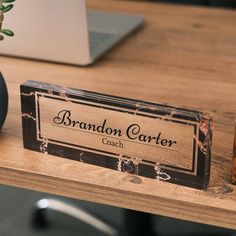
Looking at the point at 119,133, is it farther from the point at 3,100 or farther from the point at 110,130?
the point at 3,100

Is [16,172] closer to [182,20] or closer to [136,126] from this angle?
[136,126]

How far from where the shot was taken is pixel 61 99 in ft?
2.97

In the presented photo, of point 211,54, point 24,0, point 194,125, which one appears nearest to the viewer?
point 194,125

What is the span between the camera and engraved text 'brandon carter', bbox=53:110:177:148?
85 cm

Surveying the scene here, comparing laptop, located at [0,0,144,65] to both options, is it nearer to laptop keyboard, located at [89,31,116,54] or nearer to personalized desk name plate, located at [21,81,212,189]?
laptop keyboard, located at [89,31,116,54]

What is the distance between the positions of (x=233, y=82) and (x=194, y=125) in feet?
1.47

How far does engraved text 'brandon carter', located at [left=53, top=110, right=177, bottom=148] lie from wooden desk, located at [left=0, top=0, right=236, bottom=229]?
6 cm

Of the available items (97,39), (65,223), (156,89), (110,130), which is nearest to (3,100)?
(110,130)

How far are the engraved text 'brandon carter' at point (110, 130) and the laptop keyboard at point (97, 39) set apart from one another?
0.43 m

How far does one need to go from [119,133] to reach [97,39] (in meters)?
0.56

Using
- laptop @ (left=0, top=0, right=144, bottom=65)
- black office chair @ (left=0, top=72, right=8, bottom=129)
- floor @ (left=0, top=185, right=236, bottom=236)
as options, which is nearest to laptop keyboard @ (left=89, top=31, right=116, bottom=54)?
laptop @ (left=0, top=0, right=144, bottom=65)

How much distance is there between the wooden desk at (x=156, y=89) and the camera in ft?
A: 2.82

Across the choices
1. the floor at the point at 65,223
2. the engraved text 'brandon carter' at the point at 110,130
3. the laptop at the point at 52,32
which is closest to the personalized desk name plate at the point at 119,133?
the engraved text 'brandon carter' at the point at 110,130

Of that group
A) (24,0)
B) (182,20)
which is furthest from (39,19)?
(182,20)
